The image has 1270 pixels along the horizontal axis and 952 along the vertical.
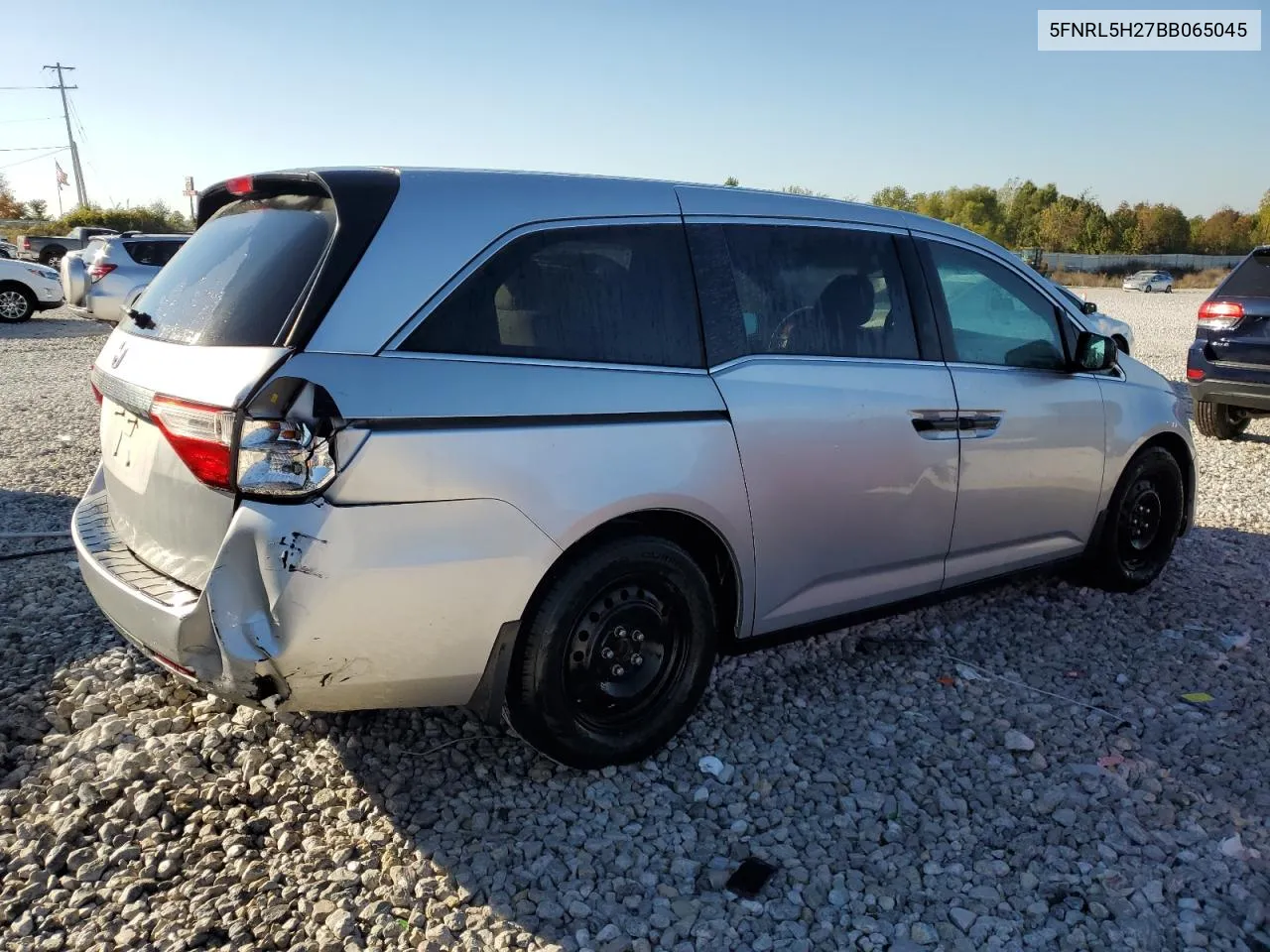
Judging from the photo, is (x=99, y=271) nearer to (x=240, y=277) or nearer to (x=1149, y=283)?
(x=240, y=277)

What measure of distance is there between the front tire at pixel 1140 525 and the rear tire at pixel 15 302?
21.8 metres

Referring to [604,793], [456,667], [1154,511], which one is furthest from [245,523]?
[1154,511]

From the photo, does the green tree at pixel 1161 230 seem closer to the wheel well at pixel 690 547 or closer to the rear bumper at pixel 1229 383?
the rear bumper at pixel 1229 383

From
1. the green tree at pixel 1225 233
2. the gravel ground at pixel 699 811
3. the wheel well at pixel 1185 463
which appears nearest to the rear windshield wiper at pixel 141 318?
the gravel ground at pixel 699 811

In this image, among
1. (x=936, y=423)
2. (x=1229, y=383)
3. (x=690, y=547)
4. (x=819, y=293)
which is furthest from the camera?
(x=1229, y=383)

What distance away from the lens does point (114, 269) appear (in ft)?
53.6

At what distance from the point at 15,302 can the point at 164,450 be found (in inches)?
834

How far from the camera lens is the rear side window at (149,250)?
54.5 ft

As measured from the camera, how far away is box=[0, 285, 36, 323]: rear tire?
20.0 meters

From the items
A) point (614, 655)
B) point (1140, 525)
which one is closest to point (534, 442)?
point (614, 655)

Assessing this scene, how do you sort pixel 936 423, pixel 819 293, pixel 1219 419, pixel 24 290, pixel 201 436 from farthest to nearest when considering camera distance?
pixel 24 290
pixel 1219 419
pixel 936 423
pixel 819 293
pixel 201 436

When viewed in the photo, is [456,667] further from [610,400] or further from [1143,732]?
[1143,732]

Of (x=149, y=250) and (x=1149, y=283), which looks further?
(x=1149, y=283)

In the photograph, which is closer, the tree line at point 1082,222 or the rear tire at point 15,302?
the rear tire at point 15,302
